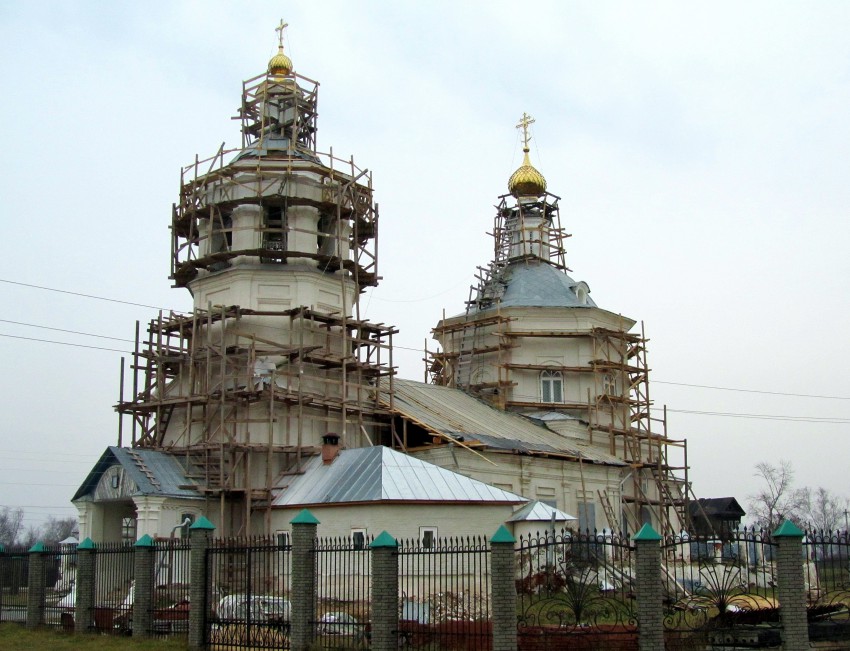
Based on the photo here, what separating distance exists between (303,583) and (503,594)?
4025 millimetres

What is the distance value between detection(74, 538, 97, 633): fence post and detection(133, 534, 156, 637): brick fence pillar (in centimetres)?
162

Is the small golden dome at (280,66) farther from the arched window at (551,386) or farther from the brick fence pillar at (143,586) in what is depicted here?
the brick fence pillar at (143,586)

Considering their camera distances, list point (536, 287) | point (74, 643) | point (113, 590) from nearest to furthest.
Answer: point (74, 643)
point (113, 590)
point (536, 287)

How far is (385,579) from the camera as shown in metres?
17.2

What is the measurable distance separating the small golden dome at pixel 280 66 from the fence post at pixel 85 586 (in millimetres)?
19748

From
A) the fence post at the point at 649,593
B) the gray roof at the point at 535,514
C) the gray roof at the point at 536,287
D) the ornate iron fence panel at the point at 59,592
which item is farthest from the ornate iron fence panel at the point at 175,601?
the gray roof at the point at 536,287

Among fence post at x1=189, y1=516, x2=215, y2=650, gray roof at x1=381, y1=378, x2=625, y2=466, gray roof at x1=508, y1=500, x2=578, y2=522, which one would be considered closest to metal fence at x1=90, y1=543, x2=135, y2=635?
fence post at x1=189, y1=516, x2=215, y2=650

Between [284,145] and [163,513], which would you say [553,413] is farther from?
[163,513]

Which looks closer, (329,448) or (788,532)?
(788,532)

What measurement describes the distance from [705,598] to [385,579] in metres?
5.67

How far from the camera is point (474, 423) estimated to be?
121 feet

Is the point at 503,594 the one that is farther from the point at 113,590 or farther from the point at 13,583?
the point at 13,583

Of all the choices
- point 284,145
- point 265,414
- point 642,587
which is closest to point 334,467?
point 265,414

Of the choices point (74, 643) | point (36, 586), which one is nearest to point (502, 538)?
point (74, 643)
